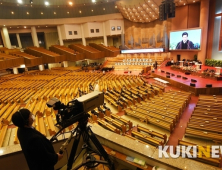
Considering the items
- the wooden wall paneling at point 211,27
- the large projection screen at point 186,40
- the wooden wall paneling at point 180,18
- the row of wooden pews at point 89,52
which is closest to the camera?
the wooden wall paneling at point 211,27

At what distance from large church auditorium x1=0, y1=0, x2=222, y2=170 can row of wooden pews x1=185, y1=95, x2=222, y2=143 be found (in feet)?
0.08

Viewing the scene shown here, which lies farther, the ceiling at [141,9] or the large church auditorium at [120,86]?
the ceiling at [141,9]

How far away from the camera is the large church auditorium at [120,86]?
1559 mm

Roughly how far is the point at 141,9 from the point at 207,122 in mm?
12767

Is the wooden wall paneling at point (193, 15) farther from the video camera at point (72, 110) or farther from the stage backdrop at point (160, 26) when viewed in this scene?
the video camera at point (72, 110)

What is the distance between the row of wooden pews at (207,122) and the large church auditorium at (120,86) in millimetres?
26

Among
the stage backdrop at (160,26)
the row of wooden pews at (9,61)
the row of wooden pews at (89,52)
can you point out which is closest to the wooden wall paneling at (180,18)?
the stage backdrop at (160,26)

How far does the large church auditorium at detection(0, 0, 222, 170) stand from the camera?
5.11ft

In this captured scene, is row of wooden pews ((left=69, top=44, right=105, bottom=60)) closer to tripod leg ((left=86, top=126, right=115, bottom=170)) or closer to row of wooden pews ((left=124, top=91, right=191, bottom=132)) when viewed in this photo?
row of wooden pews ((left=124, top=91, right=191, bottom=132))

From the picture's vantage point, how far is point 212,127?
3.98 m

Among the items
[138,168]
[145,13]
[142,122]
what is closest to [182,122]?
[142,122]

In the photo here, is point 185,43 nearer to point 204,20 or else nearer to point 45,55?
point 204,20

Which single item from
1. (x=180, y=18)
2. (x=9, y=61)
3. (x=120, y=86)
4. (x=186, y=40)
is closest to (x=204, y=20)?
(x=186, y=40)

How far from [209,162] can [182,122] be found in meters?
2.16
